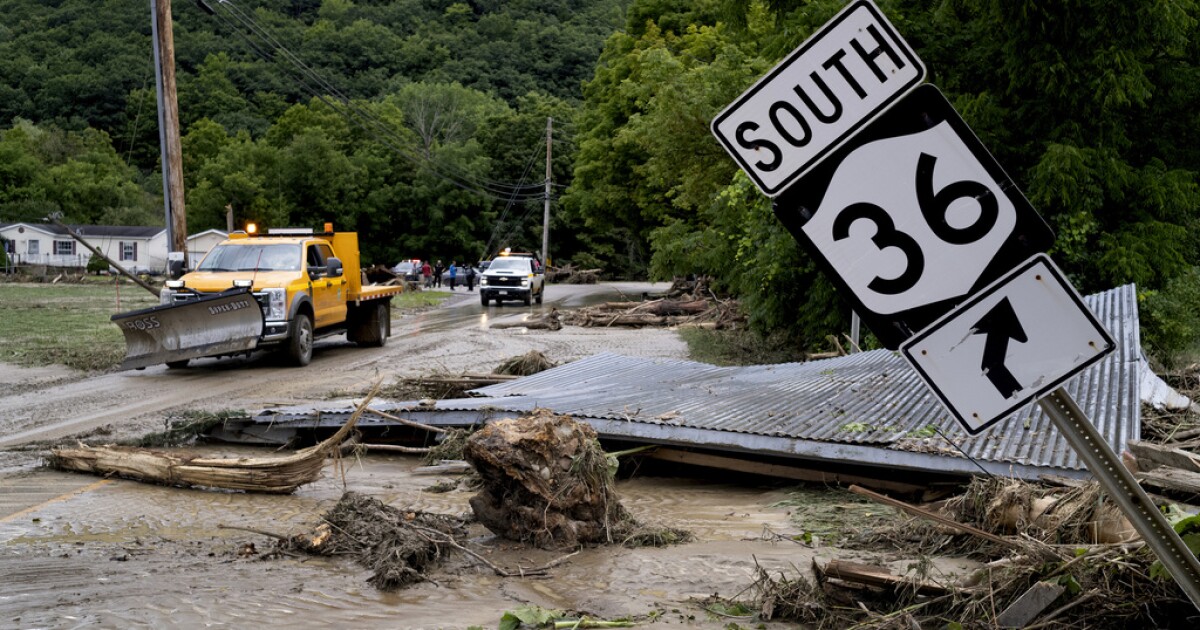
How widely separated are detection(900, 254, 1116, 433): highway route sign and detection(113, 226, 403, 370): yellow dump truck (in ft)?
49.4

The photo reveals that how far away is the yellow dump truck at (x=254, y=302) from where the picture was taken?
16.7 meters

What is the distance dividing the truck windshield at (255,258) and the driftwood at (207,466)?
31.2 ft

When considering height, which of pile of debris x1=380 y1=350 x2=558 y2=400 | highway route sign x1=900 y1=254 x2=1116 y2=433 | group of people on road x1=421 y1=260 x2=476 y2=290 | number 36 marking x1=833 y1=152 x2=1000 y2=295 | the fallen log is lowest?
the fallen log

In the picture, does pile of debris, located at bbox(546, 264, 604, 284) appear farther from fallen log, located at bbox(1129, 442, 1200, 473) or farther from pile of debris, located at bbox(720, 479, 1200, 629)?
fallen log, located at bbox(1129, 442, 1200, 473)

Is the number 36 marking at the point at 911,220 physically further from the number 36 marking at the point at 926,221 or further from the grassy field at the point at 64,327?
the grassy field at the point at 64,327

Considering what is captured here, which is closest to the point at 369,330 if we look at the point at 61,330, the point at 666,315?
the point at 61,330

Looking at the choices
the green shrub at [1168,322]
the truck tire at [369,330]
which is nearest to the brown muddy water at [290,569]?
the green shrub at [1168,322]

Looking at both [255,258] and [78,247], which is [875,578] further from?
[78,247]

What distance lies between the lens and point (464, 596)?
6016mm

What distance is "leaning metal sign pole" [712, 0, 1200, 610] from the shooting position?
10.2 feet

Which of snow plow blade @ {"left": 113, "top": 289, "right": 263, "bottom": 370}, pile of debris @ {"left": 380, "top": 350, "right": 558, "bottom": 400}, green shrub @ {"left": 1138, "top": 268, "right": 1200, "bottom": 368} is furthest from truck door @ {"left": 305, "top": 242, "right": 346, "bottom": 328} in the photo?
green shrub @ {"left": 1138, "top": 268, "right": 1200, "bottom": 368}

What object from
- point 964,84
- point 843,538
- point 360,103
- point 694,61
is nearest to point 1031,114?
point 964,84

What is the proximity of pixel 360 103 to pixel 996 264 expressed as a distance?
97371mm

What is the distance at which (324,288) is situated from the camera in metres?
19.4
